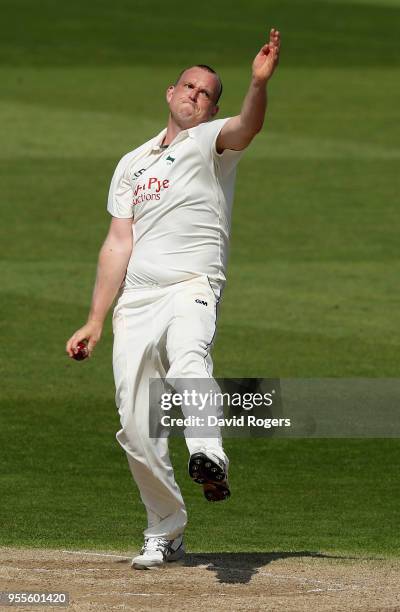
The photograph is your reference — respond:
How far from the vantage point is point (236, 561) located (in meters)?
8.93

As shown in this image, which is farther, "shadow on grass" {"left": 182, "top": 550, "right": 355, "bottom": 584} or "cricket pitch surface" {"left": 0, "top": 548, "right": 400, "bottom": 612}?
"shadow on grass" {"left": 182, "top": 550, "right": 355, "bottom": 584}

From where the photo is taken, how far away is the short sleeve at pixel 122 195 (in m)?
8.70

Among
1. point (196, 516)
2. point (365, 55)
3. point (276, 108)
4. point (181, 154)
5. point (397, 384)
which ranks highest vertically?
point (365, 55)

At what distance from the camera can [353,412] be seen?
13.4 m

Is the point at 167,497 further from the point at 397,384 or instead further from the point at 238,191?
the point at 238,191

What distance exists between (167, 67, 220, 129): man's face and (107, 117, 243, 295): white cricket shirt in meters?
0.10

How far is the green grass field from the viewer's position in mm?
11086

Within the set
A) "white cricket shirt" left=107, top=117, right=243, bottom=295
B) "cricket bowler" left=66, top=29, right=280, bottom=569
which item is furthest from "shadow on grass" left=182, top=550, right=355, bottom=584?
"white cricket shirt" left=107, top=117, right=243, bottom=295

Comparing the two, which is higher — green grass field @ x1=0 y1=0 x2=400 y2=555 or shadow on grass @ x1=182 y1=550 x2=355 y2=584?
green grass field @ x1=0 y1=0 x2=400 y2=555

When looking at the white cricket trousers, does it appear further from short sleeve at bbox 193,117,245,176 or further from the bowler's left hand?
the bowler's left hand

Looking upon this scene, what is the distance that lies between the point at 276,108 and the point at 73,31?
1104 cm

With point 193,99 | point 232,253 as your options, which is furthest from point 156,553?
point 232,253

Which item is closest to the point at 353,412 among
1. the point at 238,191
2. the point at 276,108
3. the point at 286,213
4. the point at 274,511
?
the point at 274,511

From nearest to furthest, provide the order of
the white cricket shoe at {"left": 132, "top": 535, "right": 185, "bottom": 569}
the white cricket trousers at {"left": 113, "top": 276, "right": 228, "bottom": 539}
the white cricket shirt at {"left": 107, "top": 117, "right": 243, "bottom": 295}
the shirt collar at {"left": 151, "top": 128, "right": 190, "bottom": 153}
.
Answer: the white cricket trousers at {"left": 113, "top": 276, "right": 228, "bottom": 539} → the white cricket shirt at {"left": 107, "top": 117, "right": 243, "bottom": 295} → the shirt collar at {"left": 151, "top": 128, "right": 190, "bottom": 153} → the white cricket shoe at {"left": 132, "top": 535, "right": 185, "bottom": 569}
